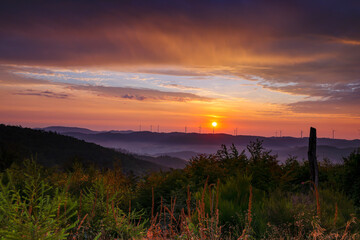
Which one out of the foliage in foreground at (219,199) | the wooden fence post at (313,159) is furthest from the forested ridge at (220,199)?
the wooden fence post at (313,159)

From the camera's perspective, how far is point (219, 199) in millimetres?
8273

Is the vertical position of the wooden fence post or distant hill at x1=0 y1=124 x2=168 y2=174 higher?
the wooden fence post

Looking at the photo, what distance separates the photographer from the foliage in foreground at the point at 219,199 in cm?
579

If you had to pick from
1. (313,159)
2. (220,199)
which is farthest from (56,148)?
(220,199)

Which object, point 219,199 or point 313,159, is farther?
point 313,159

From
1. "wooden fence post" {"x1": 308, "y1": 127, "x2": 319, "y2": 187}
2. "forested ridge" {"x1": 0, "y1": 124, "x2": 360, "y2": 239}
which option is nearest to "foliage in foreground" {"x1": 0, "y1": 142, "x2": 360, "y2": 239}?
"forested ridge" {"x1": 0, "y1": 124, "x2": 360, "y2": 239}

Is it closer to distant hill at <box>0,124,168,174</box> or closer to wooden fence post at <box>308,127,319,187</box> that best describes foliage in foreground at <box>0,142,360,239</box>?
wooden fence post at <box>308,127,319,187</box>

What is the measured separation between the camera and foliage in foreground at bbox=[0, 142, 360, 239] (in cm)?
579

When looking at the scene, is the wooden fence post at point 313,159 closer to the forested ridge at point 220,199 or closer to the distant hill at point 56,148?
the forested ridge at point 220,199

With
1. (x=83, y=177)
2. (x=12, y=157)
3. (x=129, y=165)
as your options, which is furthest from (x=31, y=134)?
(x=83, y=177)

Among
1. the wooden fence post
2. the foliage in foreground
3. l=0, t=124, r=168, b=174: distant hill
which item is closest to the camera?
the foliage in foreground

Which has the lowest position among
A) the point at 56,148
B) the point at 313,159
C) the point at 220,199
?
the point at 56,148

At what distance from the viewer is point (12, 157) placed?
2606 cm

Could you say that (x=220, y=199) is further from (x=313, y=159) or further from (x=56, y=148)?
(x=56, y=148)
